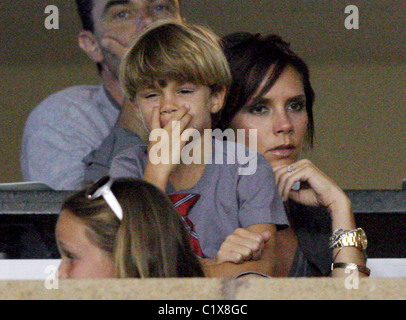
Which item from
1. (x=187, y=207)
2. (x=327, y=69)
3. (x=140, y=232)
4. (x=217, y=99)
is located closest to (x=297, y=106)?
(x=327, y=69)

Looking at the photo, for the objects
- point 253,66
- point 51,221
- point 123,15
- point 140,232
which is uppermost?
point 123,15

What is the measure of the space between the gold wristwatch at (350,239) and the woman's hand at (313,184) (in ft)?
0.36

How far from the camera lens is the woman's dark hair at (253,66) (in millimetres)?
3221

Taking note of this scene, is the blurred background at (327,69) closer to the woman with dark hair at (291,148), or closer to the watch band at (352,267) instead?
the woman with dark hair at (291,148)

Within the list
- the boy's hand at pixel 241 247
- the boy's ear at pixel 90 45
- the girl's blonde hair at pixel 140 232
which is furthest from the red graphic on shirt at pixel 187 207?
the boy's ear at pixel 90 45

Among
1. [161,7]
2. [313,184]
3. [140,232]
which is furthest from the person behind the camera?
[161,7]

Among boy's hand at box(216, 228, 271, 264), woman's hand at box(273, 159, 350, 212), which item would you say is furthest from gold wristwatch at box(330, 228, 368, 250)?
boy's hand at box(216, 228, 271, 264)

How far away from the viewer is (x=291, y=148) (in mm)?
3197

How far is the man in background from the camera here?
11.3 ft

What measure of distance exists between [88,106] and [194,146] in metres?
1.02

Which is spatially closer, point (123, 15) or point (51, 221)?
point (51, 221)

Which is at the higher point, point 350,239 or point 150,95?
point 150,95

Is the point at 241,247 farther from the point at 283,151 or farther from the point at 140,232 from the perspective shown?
→ the point at 283,151
